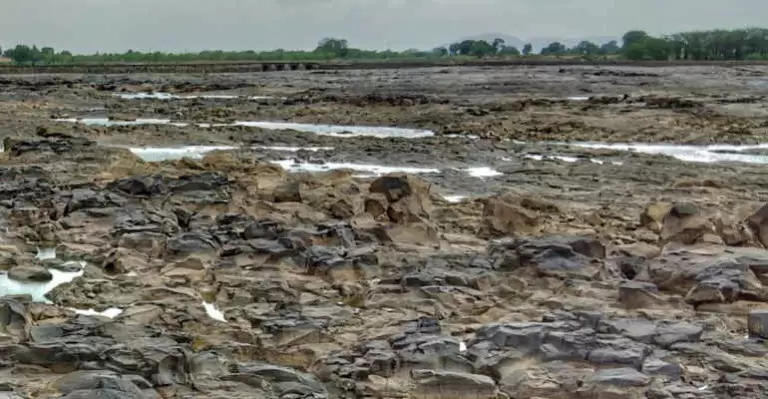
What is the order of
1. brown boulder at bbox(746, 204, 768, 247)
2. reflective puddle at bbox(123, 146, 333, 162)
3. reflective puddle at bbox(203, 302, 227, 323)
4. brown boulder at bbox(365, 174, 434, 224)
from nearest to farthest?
reflective puddle at bbox(203, 302, 227, 323) → brown boulder at bbox(746, 204, 768, 247) → brown boulder at bbox(365, 174, 434, 224) → reflective puddle at bbox(123, 146, 333, 162)

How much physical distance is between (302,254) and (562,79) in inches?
1853

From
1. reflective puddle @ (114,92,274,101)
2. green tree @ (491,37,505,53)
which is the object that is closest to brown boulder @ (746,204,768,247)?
reflective puddle @ (114,92,274,101)

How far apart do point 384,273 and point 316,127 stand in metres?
19.5

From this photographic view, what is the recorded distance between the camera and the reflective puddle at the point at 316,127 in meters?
27.4

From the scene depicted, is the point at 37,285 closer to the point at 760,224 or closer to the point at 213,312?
the point at 213,312

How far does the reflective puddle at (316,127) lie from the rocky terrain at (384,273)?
4531 mm

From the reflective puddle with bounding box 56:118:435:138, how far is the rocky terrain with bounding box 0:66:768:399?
453 centimetres

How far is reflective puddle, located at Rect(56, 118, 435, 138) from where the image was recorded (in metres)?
27.4

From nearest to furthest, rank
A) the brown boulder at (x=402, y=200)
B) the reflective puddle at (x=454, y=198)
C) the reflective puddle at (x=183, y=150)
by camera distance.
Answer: the brown boulder at (x=402, y=200)
the reflective puddle at (x=454, y=198)
the reflective puddle at (x=183, y=150)

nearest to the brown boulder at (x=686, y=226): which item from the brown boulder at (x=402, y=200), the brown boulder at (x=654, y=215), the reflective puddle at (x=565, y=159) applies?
the brown boulder at (x=654, y=215)

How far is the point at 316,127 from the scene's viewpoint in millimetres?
29859

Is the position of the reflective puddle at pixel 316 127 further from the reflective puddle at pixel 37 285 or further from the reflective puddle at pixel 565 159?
the reflective puddle at pixel 37 285

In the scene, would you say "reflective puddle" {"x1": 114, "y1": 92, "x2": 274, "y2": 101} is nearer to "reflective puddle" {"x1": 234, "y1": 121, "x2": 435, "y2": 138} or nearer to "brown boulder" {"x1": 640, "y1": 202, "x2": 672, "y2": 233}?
"reflective puddle" {"x1": 234, "y1": 121, "x2": 435, "y2": 138}

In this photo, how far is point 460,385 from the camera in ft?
23.9
